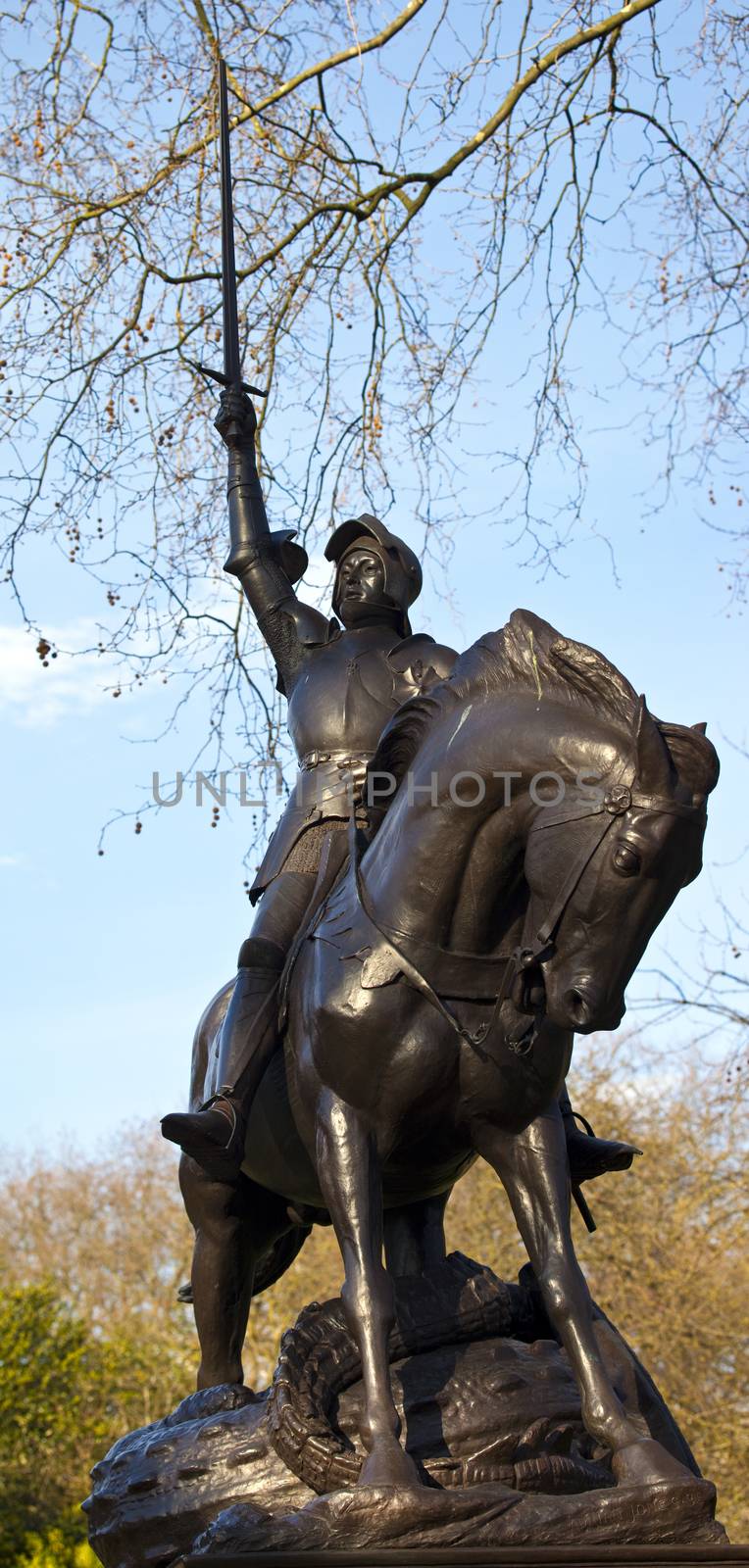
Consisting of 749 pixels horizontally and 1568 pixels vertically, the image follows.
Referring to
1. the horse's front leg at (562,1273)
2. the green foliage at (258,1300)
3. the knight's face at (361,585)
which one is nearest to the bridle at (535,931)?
the horse's front leg at (562,1273)

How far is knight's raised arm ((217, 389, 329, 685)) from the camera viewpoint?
5820 millimetres

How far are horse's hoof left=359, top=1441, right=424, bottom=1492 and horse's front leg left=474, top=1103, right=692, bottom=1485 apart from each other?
1.54 ft

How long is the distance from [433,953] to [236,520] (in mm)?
2301

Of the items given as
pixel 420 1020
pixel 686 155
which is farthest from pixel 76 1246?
pixel 420 1020

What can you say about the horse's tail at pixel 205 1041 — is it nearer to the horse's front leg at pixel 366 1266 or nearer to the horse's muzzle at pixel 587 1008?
the horse's front leg at pixel 366 1266

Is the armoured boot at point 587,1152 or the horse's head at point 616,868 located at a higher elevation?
the horse's head at point 616,868

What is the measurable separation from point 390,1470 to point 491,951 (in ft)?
4.10

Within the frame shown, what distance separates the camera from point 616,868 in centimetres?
393

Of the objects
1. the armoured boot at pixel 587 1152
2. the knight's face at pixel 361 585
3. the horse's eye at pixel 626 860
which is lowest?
the armoured boot at pixel 587 1152

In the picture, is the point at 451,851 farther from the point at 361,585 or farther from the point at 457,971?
the point at 361,585

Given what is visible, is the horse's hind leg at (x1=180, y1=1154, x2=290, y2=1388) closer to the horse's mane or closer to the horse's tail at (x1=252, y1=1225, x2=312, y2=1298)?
the horse's tail at (x1=252, y1=1225, x2=312, y2=1298)

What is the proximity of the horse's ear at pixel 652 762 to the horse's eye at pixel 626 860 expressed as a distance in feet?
0.48

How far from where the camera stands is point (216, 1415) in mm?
4793

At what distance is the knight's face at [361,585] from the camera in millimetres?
5551
